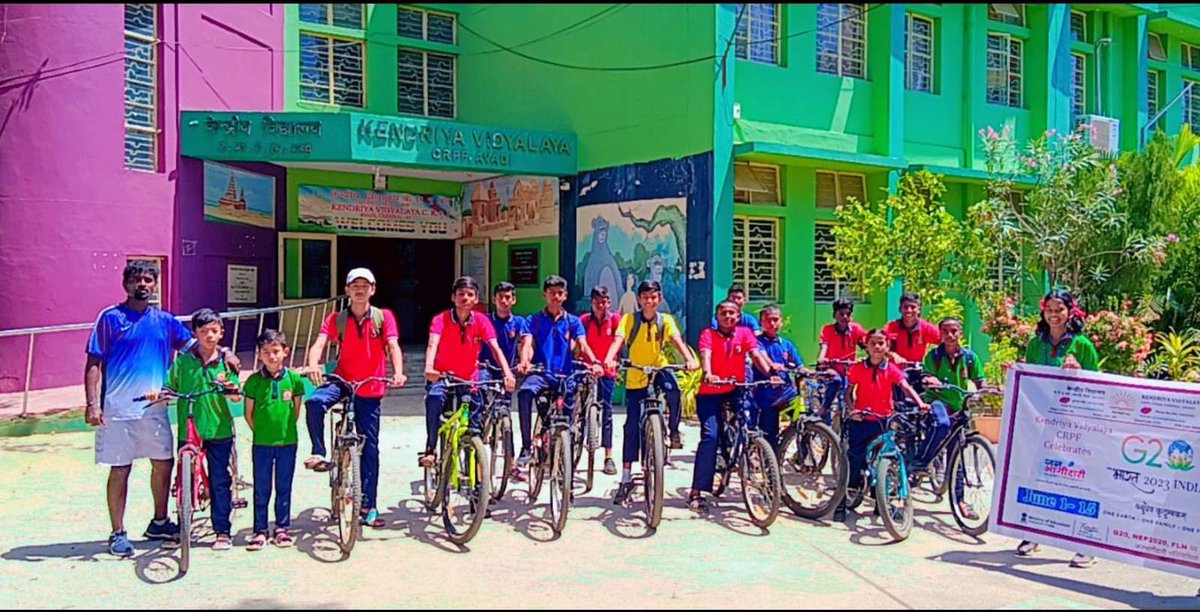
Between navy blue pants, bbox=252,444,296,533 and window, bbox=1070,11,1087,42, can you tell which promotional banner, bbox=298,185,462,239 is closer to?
navy blue pants, bbox=252,444,296,533

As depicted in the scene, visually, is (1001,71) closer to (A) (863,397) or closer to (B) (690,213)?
(B) (690,213)

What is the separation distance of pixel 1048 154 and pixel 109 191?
1233 centimetres

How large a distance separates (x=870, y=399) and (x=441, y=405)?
314 cm

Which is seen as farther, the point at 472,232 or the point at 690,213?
the point at 472,232

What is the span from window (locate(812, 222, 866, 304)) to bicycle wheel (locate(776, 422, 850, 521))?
7.05 meters

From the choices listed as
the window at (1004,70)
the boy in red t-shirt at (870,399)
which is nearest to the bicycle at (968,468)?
the boy in red t-shirt at (870,399)

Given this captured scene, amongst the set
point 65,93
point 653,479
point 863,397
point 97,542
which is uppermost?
point 65,93

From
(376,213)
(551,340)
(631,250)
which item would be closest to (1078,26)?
(631,250)

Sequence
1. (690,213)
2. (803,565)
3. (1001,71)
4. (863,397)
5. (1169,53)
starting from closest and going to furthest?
(803,565) < (863,397) < (690,213) < (1001,71) < (1169,53)

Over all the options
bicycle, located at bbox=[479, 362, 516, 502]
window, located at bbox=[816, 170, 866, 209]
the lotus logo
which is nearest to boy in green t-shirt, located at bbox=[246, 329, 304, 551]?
bicycle, located at bbox=[479, 362, 516, 502]

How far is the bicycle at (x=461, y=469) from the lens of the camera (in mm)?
6281

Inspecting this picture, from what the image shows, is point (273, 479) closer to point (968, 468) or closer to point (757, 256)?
point (968, 468)

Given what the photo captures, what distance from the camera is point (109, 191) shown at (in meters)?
12.9

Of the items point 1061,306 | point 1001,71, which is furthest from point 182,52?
point 1001,71
